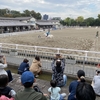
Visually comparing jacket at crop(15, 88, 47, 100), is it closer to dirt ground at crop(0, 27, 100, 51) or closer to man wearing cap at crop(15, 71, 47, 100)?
man wearing cap at crop(15, 71, 47, 100)

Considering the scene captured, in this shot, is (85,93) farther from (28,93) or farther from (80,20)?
(80,20)

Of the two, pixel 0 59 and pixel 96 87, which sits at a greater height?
pixel 0 59

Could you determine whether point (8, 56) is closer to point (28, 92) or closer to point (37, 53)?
point (37, 53)

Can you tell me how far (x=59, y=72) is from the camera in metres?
4.66

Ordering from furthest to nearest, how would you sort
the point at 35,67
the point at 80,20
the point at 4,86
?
the point at 80,20 < the point at 35,67 < the point at 4,86

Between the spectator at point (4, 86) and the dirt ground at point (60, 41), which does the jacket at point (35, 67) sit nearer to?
the spectator at point (4, 86)

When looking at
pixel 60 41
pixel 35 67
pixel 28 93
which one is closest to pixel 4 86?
pixel 28 93

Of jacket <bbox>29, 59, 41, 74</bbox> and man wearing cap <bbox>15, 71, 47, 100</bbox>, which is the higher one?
man wearing cap <bbox>15, 71, 47, 100</bbox>

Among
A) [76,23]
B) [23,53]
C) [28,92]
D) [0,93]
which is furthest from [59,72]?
[76,23]

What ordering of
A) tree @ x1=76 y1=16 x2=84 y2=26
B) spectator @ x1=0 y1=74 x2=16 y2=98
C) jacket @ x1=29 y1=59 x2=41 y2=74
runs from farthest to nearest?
tree @ x1=76 y1=16 x2=84 y2=26 < jacket @ x1=29 y1=59 x2=41 y2=74 < spectator @ x1=0 y1=74 x2=16 y2=98

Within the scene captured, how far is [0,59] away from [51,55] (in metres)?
3.07

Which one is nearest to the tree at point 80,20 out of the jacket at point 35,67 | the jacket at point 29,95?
the jacket at point 35,67

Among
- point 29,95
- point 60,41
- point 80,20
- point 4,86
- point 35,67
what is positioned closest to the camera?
point 29,95

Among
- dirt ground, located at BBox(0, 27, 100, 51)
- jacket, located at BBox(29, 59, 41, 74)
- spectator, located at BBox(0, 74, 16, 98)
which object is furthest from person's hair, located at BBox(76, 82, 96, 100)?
dirt ground, located at BBox(0, 27, 100, 51)
